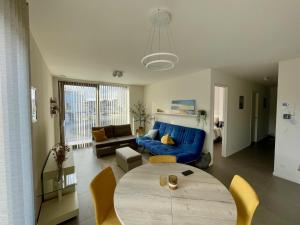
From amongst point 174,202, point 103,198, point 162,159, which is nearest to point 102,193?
point 103,198

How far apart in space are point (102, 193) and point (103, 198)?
0.16 ft

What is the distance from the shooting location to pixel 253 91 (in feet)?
17.4

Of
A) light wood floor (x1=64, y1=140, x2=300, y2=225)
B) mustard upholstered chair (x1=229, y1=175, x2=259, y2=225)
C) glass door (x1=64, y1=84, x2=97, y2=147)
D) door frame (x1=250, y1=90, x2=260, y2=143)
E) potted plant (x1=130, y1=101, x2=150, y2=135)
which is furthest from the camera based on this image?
potted plant (x1=130, y1=101, x2=150, y2=135)

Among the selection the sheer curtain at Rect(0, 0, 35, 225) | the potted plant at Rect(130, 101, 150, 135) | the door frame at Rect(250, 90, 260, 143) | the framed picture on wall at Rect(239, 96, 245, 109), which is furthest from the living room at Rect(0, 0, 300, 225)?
the potted plant at Rect(130, 101, 150, 135)

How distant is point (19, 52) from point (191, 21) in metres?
1.70

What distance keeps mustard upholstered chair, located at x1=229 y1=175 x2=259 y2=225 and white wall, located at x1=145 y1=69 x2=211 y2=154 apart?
86.3 inches

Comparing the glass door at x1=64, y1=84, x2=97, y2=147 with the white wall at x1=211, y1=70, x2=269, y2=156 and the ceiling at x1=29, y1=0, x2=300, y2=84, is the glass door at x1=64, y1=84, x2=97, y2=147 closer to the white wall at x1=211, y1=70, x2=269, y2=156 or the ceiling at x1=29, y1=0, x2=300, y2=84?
the ceiling at x1=29, y1=0, x2=300, y2=84

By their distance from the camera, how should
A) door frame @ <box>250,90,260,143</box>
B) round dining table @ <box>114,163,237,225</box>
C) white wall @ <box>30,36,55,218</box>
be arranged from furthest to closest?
door frame @ <box>250,90,260,143</box>, white wall @ <box>30,36,55,218</box>, round dining table @ <box>114,163,237,225</box>

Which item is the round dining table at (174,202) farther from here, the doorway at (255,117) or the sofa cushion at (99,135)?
the doorway at (255,117)

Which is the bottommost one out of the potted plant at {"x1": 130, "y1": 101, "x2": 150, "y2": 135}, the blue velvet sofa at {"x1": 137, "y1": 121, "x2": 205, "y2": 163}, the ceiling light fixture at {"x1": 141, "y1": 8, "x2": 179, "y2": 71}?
the blue velvet sofa at {"x1": 137, "y1": 121, "x2": 205, "y2": 163}

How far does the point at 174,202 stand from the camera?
48.8 inches

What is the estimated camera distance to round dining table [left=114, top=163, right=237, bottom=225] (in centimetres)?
106

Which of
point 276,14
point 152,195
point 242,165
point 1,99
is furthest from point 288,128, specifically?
point 1,99

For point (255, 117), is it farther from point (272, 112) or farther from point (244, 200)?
point (244, 200)
